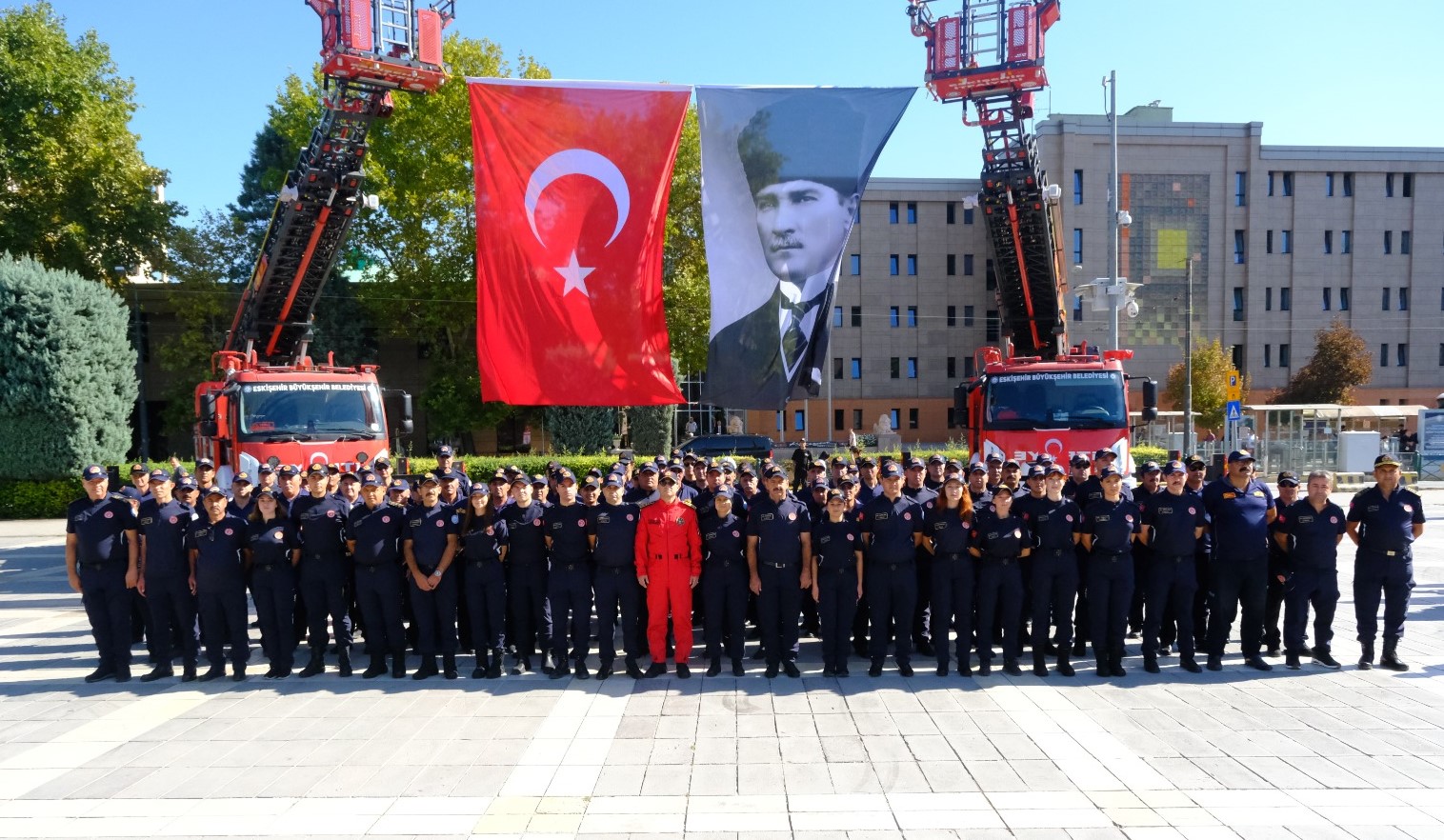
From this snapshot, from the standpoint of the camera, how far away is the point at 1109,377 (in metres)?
10.7

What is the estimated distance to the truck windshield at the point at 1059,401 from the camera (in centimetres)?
1049

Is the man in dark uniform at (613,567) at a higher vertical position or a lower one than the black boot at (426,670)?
higher

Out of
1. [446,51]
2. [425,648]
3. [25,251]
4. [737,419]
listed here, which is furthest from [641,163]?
[737,419]

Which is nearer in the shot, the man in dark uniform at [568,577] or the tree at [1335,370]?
the man in dark uniform at [568,577]

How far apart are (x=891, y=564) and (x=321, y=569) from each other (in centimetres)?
487

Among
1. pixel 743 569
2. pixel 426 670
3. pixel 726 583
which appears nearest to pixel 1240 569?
pixel 743 569

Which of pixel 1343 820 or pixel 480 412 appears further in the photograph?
pixel 480 412

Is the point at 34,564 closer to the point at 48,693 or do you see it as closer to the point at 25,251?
the point at 48,693

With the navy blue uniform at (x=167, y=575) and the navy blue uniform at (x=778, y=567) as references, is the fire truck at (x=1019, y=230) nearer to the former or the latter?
the navy blue uniform at (x=778, y=567)

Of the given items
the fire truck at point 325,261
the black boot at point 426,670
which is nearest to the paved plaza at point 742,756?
the black boot at point 426,670

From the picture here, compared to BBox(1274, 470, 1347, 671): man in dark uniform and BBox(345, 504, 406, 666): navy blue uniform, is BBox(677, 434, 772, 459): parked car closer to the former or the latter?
BBox(345, 504, 406, 666): navy blue uniform

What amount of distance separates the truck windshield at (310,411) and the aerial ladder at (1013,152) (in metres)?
9.33

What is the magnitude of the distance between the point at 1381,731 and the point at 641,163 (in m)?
7.46

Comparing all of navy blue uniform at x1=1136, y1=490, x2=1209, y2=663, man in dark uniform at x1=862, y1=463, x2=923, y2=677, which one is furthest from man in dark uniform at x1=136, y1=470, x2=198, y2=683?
navy blue uniform at x1=1136, y1=490, x2=1209, y2=663
